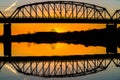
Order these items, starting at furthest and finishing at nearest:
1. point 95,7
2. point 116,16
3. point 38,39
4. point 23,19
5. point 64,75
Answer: point 38,39
point 116,16
point 95,7
point 23,19
point 64,75

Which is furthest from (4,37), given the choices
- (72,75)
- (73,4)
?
(72,75)

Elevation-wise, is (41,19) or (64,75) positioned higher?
(64,75)

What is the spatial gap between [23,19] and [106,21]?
79.0 feet

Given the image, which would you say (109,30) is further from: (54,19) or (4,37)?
(4,37)

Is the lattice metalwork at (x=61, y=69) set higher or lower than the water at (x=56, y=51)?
higher

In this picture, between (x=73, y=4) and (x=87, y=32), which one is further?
(x=87, y=32)

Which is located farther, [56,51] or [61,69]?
[56,51]

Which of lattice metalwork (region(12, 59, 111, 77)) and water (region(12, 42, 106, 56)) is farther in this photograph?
water (region(12, 42, 106, 56))

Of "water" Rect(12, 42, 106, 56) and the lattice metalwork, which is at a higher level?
the lattice metalwork

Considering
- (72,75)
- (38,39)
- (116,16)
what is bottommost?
(38,39)

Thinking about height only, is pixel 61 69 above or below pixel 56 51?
above

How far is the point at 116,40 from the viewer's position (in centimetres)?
13212

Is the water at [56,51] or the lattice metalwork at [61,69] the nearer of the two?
the lattice metalwork at [61,69]

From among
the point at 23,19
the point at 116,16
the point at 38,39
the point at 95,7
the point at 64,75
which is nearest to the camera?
the point at 64,75
